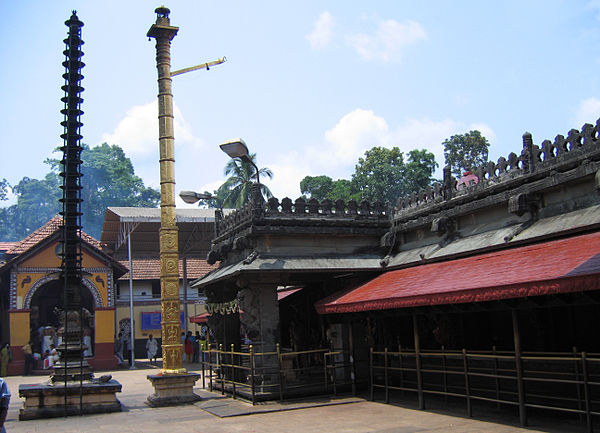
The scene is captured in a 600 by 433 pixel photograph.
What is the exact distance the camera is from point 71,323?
591 inches

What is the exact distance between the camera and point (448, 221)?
1356 centimetres

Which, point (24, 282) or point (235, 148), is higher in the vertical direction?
point (235, 148)

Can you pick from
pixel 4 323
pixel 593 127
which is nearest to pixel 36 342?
pixel 4 323

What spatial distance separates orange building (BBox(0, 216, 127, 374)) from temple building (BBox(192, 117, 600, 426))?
13723mm

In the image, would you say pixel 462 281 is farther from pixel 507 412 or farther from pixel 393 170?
pixel 393 170

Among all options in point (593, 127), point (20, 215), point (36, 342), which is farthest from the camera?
point (20, 215)

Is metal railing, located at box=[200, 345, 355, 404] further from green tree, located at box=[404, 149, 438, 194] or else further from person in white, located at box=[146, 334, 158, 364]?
green tree, located at box=[404, 149, 438, 194]

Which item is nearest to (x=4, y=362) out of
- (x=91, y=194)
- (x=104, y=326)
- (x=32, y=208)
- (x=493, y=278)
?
(x=104, y=326)

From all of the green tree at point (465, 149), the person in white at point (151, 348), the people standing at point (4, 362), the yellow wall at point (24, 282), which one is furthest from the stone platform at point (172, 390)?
the green tree at point (465, 149)

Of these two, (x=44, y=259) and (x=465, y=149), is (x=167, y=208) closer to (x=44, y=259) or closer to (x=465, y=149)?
(x=44, y=259)

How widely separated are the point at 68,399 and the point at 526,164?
10951 millimetres

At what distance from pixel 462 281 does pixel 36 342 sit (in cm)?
2546

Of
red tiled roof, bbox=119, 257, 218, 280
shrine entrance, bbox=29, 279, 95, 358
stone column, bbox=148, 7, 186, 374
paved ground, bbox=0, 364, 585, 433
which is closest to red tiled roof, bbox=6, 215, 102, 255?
shrine entrance, bbox=29, 279, 95, 358

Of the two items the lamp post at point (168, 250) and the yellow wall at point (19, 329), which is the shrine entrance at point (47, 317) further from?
the lamp post at point (168, 250)
